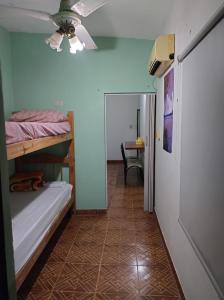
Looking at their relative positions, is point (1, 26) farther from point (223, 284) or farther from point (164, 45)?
point (223, 284)

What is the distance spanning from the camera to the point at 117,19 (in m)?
2.75

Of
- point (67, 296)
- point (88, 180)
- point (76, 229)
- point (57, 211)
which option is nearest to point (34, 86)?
point (88, 180)

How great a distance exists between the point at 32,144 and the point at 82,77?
1.80 metres

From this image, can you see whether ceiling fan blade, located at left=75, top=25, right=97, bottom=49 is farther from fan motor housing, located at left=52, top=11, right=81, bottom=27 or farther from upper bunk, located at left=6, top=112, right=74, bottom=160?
upper bunk, located at left=6, top=112, right=74, bottom=160

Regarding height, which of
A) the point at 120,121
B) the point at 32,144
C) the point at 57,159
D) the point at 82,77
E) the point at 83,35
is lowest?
the point at 57,159

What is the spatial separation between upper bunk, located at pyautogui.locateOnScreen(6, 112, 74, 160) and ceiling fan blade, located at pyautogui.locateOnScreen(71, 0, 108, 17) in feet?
3.69

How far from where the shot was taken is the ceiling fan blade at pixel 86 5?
5.69ft

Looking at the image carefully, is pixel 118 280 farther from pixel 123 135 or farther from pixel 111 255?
pixel 123 135

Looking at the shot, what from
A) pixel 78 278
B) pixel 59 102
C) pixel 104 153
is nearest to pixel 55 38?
pixel 59 102

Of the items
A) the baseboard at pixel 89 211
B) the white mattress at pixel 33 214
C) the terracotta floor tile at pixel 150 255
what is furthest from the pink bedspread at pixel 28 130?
the terracotta floor tile at pixel 150 255

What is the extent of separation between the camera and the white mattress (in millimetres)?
1751

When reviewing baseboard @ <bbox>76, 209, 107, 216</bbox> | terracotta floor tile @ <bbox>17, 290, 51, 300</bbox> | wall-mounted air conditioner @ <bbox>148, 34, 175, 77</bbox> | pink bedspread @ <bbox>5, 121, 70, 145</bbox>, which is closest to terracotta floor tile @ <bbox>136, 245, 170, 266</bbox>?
terracotta floor tile @ <bbox>17, 290, 51, 300</bbox>

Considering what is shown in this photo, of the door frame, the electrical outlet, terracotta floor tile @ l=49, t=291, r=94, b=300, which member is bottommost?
terracotta floor tile @ l=49, t=291, r=94, b=300

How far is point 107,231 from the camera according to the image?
3.11 metres
